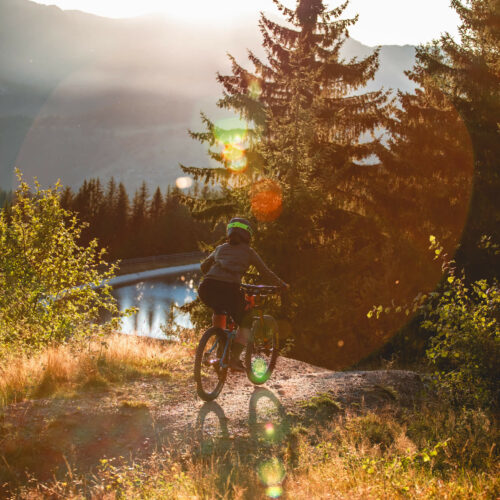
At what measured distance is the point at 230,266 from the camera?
6.82 metres

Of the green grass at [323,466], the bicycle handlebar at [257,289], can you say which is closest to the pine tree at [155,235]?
the bicycle handlebar at [257,289]

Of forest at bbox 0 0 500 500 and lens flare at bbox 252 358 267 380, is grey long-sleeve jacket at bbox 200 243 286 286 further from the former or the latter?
lens flare at bbox 252 358 267 380

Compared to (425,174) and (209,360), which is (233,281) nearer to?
(209,360)

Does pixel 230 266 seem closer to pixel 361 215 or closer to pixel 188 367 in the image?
pixel 188 367

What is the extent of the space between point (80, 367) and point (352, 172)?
15044 millimetres

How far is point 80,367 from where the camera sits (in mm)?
7594

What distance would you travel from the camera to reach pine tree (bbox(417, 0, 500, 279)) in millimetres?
15523

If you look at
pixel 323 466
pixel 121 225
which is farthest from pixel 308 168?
pixel 121 225

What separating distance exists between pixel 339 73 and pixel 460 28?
4.69m

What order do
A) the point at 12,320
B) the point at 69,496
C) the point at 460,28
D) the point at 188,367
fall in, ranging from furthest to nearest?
the point at 460,28, the point at 12,320, the point at 188,367, the point at 69,496

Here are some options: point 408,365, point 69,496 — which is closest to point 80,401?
point 69,496

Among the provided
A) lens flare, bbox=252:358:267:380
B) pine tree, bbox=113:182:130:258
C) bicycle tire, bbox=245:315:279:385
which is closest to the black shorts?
bicycle tire, bbox=245:315:279:385

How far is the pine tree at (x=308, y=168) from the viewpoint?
13.9 metres

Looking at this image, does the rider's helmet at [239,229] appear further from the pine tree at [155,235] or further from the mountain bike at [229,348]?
the pine tree at [155,235]
